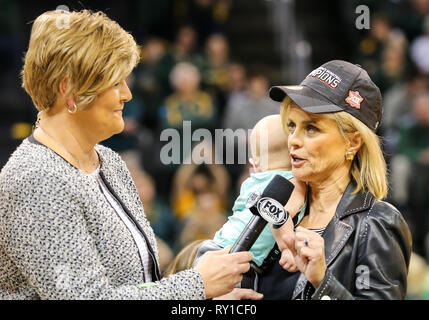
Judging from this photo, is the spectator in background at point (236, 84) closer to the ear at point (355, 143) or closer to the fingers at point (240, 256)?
the ear at point (355, 143)

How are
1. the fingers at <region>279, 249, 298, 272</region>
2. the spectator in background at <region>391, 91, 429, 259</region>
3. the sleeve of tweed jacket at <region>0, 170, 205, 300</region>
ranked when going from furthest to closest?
the spectator in background at <region>391, 91, 429, 259</region> → the fingers at <region>279, 249, 298, 272</region> → the sleeve of tweed jacket at <region>0, 170, 205, 300</region>

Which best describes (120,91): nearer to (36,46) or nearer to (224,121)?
(36,46)

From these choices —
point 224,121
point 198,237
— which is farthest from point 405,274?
point 224,121

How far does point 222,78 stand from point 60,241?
15.3ft

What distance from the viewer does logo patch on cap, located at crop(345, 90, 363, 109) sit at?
1.87 m

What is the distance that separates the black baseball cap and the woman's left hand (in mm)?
353

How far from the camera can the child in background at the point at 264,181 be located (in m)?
1.99

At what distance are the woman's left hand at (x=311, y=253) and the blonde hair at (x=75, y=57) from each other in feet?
2.10

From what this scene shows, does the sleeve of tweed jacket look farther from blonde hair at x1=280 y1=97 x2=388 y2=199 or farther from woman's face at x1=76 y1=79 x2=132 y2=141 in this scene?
blonde hair at x1=280 y1=97 x2=388 y2=199

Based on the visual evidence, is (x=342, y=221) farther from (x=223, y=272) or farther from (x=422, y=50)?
(x=422, y=50)

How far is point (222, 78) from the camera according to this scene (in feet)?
20.3

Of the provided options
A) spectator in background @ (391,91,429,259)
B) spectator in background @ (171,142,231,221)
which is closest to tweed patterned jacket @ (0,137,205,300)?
spectator in background @ (171,142,231,221)

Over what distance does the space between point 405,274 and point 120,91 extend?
924 millimetres

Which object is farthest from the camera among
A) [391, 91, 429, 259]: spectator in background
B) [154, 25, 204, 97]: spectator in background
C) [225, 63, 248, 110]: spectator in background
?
[225, 63, 248, 110]: spectator in background
